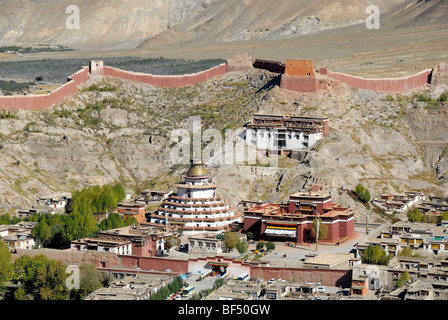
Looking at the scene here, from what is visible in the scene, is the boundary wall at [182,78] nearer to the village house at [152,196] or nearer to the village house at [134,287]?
the village house at [152,196]

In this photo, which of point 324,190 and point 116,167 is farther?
point 116,167

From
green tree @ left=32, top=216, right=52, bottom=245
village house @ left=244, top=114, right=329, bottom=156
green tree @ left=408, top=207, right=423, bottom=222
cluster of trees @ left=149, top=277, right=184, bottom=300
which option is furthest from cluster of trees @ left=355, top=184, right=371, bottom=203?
cluster of trees @ left=149, top=277, right=184, bottom=300

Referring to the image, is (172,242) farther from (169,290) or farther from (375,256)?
(375,256)

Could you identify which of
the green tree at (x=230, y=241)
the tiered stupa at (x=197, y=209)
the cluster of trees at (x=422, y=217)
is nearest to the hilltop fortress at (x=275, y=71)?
the tiered stupa at (x=197, y=209)

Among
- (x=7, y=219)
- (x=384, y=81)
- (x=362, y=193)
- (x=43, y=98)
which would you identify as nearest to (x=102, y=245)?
(x=7, y=219)

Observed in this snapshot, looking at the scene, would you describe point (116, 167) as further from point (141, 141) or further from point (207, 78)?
point (207, 78)
